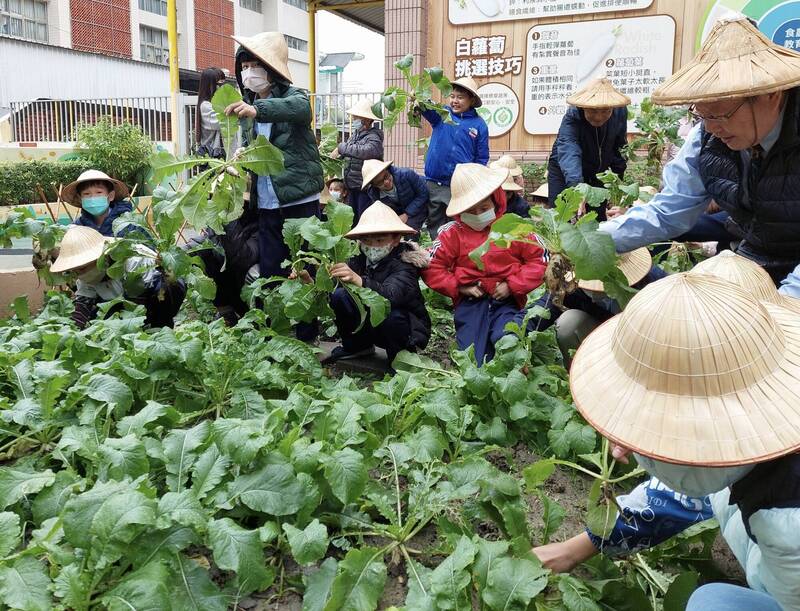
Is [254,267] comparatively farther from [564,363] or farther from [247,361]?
[564,363]

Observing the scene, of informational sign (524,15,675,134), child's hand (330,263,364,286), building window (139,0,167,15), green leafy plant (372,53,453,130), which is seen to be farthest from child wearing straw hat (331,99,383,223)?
building window (139,0,167,15)

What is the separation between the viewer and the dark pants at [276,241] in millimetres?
4082

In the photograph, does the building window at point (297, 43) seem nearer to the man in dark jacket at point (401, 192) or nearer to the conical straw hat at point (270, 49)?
the man in dark jacket at point (401, 192)

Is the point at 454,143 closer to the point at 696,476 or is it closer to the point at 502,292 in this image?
the point at 502,292

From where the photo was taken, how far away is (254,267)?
4246 millimetres

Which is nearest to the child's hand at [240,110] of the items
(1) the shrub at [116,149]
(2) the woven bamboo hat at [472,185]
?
(2) the woven bamboo hat at [472,185]

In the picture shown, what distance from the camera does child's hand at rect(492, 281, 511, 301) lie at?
3664mm

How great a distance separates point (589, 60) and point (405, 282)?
5910mm

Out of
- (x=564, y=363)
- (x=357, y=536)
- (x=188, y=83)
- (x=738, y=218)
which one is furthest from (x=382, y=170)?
(x=188, y=83)

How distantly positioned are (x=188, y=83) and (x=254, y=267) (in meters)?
18.1

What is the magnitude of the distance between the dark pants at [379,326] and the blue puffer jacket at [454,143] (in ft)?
7.12

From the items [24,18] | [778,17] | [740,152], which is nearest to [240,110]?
[740,152]

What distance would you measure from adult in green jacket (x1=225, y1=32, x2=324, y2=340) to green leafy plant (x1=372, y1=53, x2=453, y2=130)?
831 millimetres

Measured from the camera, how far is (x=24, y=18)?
26094 mm
